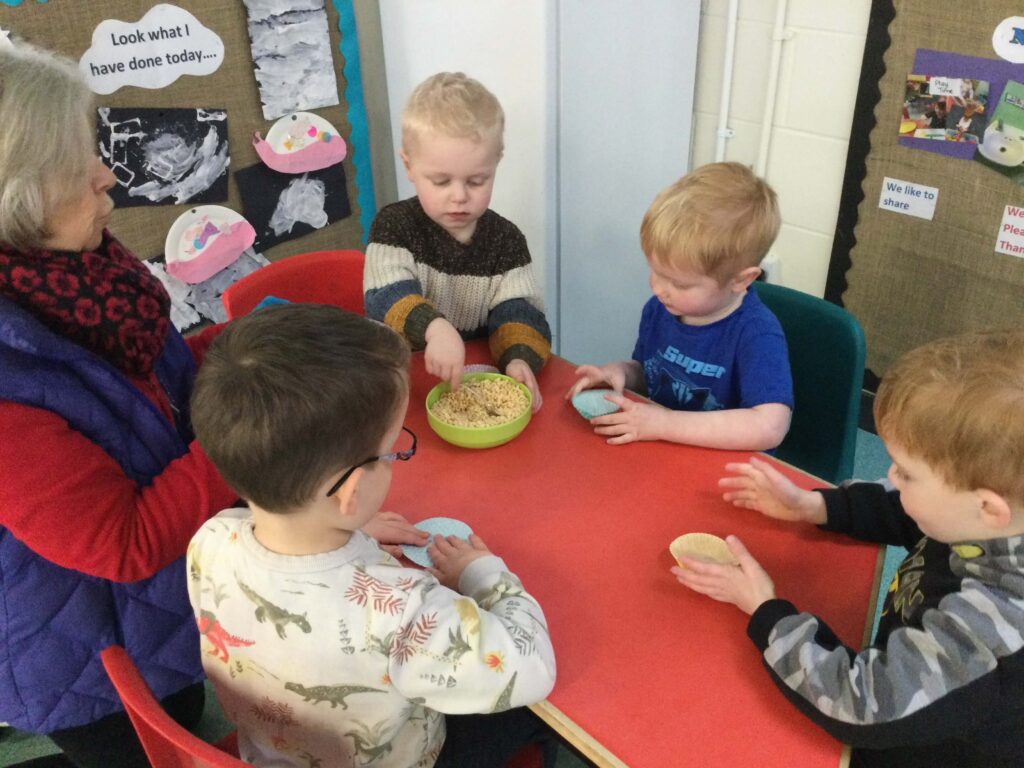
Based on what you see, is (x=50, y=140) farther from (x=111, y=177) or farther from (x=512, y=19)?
(x=512, y=19)

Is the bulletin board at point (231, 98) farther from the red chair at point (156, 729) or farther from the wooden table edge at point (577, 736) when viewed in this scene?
the wooden table edge at point (577, 736)

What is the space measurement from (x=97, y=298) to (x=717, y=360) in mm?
974

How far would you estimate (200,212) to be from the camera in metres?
1.99

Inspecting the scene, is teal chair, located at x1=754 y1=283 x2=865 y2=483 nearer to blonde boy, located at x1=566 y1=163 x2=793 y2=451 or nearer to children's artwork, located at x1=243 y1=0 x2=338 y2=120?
blonde boy, located at x1=566 y1=163 x2=793 y2=451

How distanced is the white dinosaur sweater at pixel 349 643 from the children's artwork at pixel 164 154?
4.17 ft

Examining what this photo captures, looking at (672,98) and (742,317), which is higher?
(672,98)

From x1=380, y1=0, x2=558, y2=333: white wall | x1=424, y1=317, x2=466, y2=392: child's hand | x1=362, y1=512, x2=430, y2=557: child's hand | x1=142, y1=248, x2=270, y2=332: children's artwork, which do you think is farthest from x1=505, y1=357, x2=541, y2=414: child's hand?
x1=142, y1=248, x2=270, y2=332: children's artwork

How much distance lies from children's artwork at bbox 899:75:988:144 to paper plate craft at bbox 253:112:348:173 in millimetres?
1556

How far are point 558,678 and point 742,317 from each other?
2.45 feet

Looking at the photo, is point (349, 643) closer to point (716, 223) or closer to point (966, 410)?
point (966, 410)

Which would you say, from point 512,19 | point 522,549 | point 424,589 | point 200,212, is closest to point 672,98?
point 512,19

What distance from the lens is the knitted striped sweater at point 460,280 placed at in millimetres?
1478

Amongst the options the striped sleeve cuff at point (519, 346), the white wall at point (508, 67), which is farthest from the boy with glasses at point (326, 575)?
the white wall at point (508, 67)

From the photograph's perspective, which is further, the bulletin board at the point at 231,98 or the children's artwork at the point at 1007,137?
the children's artwork at the point at 1007,137
